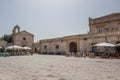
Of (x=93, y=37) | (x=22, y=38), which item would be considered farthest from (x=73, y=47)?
(x=22, y=38)

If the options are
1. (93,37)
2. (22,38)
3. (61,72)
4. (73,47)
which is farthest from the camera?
(22,38)

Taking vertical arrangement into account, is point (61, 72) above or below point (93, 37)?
below

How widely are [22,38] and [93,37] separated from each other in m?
26.5

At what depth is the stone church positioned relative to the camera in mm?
25266

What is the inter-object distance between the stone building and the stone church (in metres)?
14.3

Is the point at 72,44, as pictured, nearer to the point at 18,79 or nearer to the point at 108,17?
the point at 108,17

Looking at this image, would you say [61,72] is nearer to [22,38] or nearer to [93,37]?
[93,37]

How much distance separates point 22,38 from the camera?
4819 centimetres

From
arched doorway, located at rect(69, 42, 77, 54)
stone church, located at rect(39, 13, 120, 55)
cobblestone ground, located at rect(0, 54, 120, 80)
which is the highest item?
stone church, located at rect(39, 13, 120, 55)

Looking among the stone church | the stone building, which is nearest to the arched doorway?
the stone church

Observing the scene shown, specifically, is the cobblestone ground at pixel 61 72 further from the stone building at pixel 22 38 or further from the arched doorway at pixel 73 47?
the stone building at pixel 22 38

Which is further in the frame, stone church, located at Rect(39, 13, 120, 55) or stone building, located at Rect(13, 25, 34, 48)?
stone building, located at Rect(13, 25, 34, 48)

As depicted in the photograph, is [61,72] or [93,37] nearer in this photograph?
[61,72]

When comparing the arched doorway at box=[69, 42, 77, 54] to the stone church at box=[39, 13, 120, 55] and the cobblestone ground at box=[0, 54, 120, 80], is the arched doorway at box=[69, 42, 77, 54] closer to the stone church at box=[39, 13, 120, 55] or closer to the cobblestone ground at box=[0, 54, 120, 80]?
the stone church at box=[39, 13, 120, 55]
